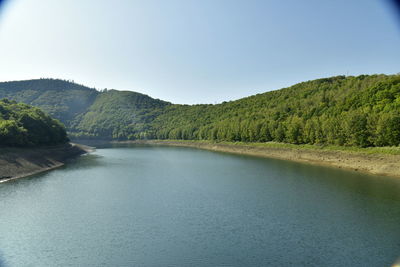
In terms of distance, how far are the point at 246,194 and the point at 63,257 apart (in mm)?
22626

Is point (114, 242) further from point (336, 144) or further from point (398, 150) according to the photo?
point (336, 144)

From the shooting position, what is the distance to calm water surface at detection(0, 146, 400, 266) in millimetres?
17969

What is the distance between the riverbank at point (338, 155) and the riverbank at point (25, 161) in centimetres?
5785

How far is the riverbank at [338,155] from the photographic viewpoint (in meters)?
48.2

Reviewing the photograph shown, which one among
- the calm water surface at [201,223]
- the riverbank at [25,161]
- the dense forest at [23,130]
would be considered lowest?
the calm water surface at [201,223]

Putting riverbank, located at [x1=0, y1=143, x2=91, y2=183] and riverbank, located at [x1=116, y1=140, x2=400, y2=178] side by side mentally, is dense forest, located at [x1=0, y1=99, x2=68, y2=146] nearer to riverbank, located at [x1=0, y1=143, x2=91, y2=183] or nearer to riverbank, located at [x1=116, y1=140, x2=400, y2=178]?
riverbank, located at [x1=0, y1=143, x2=91, y2=183]

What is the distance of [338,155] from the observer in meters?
60.6

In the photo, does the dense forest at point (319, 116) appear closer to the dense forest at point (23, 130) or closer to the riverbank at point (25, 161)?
the riverbank at point (25, 161)

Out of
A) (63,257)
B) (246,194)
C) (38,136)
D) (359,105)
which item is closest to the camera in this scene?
(63,257)

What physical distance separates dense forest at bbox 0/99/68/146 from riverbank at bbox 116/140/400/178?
60144 millimetres

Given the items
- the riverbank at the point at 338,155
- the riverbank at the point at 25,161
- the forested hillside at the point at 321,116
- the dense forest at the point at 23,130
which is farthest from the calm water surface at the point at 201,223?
the forested hillside at the point at 321,116

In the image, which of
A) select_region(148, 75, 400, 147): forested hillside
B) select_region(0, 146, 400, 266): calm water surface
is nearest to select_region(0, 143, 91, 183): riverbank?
select_region(0, 146, 400, 266): calm water surface

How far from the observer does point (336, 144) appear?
6562 centimetres

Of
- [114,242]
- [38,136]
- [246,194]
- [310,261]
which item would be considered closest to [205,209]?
[246,194]
